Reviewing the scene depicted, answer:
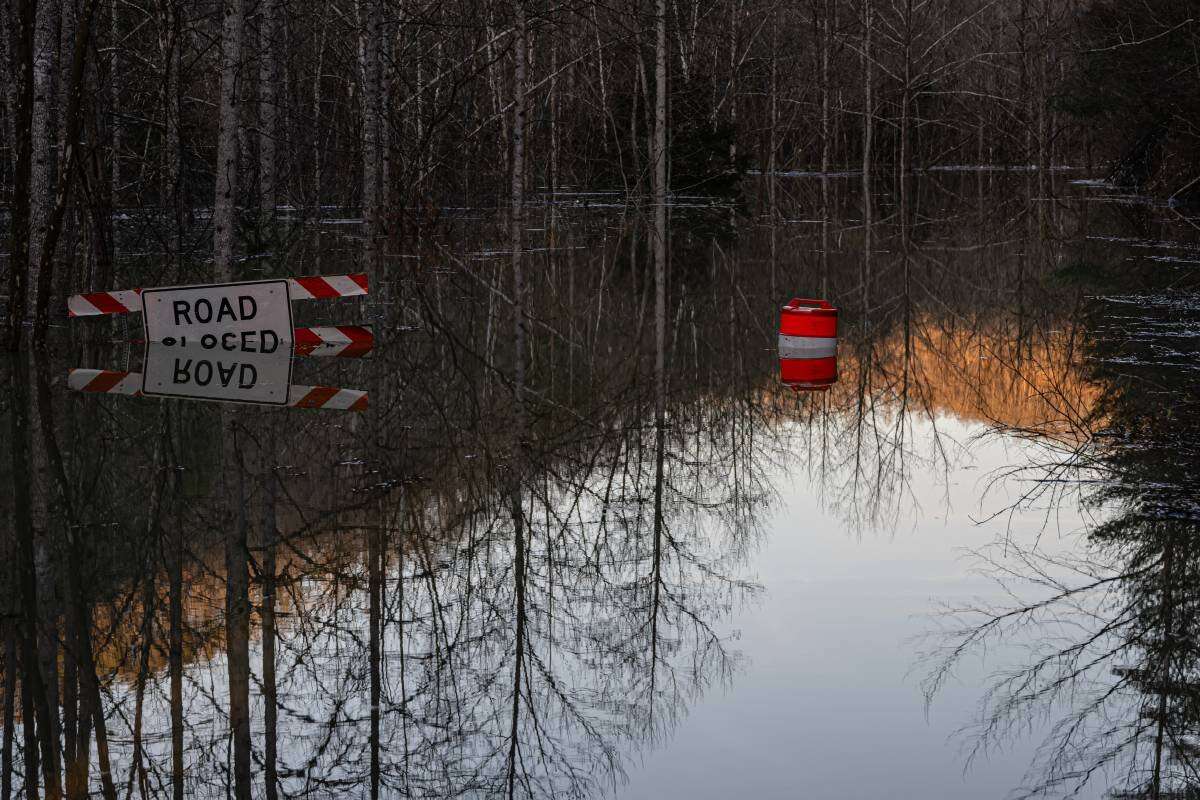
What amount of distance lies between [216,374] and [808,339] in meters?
5.13

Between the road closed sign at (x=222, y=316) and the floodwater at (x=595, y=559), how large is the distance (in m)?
0.24

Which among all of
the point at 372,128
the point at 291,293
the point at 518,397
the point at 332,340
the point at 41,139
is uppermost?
the point at 372,128

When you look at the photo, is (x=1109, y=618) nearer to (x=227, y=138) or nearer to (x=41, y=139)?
(x=227, y=138)

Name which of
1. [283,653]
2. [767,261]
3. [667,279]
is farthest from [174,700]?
[767,261]

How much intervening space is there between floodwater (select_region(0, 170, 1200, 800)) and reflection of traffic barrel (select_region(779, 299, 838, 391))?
231 mm

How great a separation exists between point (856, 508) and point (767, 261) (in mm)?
14453

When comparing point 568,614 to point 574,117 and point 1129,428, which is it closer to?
point 1129,428

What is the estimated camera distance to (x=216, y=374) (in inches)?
482

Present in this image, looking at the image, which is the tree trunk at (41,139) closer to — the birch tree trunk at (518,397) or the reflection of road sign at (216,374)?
the reflection of road sign at (216,374)

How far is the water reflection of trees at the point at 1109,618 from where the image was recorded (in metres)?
5.03

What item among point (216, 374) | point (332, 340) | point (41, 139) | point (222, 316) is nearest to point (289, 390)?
point (216, 374)

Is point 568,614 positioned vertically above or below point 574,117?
below

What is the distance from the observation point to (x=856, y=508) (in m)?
8.65

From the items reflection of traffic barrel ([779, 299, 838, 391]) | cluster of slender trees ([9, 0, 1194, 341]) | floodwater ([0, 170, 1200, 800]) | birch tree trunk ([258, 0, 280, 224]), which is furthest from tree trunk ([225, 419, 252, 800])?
birch tree trunk ([258, 0, 280, 224])
